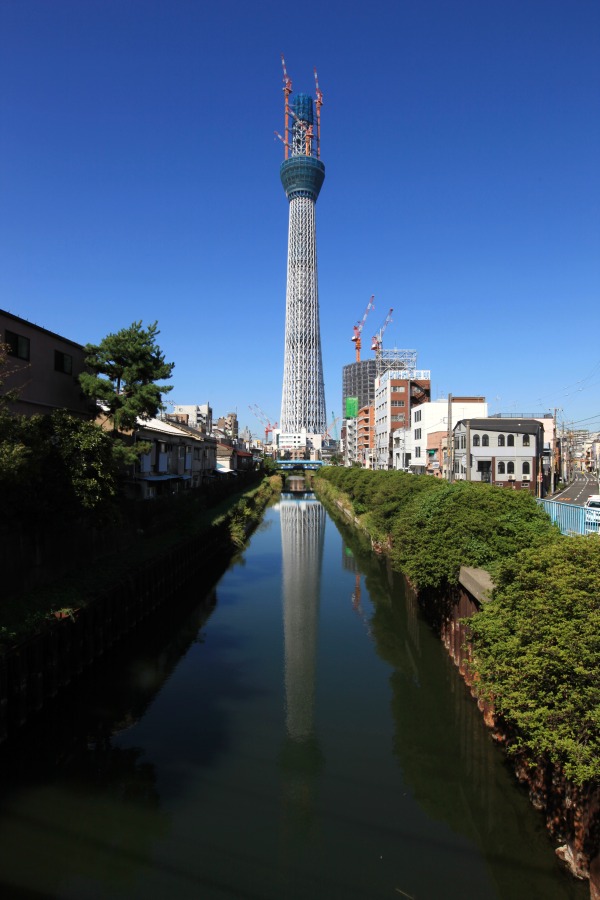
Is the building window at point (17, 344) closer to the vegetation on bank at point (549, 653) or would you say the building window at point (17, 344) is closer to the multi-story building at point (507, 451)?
the vegetation on bank at point (549, 653)

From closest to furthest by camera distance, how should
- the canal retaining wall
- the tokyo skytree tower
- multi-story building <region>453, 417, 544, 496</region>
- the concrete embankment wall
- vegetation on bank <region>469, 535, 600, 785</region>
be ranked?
vegetation on bank <region>469, 535, 600, 785</region> < the canal retaining wall < the concrete embankment wall < multi-story building <region>453, 417, 544, 496</region> < the tokyo skytree tower

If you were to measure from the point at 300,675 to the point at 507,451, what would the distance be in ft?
92.8

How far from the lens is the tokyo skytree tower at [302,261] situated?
131 m

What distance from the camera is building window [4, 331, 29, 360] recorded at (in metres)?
18.4

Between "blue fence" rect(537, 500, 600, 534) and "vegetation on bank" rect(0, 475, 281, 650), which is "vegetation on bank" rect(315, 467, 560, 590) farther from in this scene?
"vegetation on bank" rect(0, 475, 281, 650)

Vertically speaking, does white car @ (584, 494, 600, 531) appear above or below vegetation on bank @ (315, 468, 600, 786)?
above

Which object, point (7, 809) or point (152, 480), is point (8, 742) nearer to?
point (7, 809)

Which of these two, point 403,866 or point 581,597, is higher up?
point 581,597

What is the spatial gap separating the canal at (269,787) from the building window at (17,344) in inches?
413

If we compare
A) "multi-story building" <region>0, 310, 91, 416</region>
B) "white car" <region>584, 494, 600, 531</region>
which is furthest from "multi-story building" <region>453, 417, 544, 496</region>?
"white car" <region>584, 494, 600, 531</region>

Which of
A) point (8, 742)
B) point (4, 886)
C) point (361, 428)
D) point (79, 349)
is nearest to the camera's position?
point (4, 886)

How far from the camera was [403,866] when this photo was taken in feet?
24.0

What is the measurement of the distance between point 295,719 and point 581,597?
7.10m

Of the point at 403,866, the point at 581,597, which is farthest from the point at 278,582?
the point at 581,597
